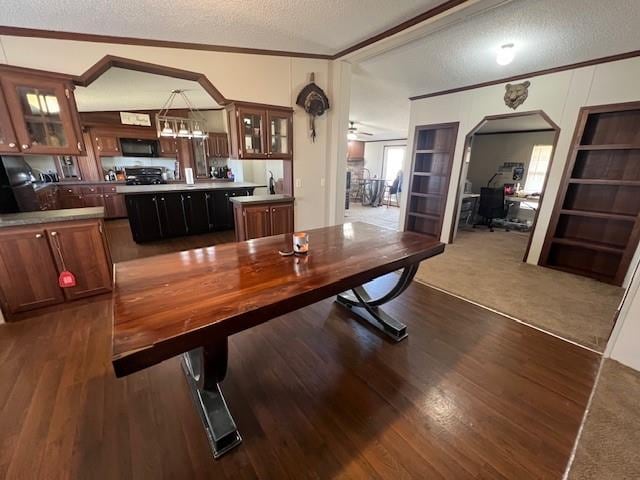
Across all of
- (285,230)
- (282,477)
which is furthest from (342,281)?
(285,230)

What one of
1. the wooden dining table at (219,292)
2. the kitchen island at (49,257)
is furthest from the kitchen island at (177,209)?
the wooden dining table at (219,292)

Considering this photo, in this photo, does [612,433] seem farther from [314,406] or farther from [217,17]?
[217,17]

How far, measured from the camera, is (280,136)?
348cm

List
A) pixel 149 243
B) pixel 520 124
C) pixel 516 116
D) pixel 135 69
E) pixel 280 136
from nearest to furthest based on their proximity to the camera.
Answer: pixel 135 69 → pixel 280 136 → pixel 516 116 → pixel 149 243 → pixel 520 124

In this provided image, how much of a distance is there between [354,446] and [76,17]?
3681mm

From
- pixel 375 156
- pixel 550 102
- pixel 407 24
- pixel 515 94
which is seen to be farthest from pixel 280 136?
pixel 375 156

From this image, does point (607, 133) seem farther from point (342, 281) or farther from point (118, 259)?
point (118, 259)

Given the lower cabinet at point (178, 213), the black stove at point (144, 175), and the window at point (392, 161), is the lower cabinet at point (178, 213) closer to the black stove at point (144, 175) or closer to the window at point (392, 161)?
the black stove at point (144, 175)

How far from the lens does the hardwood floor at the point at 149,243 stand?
13.4 feet

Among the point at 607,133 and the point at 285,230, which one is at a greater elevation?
the point at 607,133

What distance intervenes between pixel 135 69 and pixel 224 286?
2.84 meters

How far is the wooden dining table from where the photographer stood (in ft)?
3.11

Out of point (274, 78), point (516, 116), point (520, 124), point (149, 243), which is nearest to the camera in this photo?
point (274, 78)

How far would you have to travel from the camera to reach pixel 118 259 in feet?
12.6
